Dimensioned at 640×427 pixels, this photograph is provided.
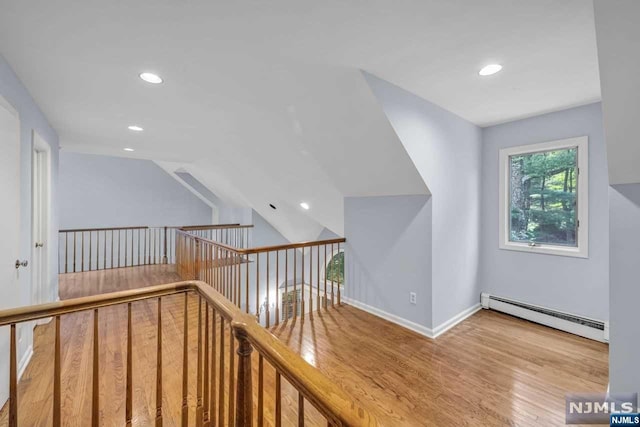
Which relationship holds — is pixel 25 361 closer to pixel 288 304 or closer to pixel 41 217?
pixel 41 217

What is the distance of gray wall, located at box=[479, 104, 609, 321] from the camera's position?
2.69 meters

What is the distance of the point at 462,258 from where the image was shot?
3.25m

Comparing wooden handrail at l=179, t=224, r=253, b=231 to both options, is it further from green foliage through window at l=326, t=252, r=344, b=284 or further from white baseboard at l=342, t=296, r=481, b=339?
white baseboard at l=342, t=296, r=481, b=339

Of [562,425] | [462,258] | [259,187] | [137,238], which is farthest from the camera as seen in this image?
[137,238]

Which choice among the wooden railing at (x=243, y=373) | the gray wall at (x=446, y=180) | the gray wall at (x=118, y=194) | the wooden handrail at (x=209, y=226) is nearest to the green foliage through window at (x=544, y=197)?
the gray wall at (x=446, y=180)

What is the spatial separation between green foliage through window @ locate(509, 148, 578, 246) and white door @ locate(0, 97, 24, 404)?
15.2ft

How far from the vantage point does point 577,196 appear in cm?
286

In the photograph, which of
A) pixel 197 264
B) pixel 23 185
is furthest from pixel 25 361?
pixel 197 264

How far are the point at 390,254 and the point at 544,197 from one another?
1852 mm

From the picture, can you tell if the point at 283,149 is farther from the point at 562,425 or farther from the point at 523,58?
the point at 562,425

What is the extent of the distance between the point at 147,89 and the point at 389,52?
81.5 inches

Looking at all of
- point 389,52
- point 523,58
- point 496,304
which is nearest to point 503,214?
point 496,304

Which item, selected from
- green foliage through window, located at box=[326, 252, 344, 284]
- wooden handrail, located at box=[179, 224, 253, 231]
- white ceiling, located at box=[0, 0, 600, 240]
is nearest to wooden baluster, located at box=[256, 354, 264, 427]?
white ceiling, located at box=[0, 0, 600, 240]

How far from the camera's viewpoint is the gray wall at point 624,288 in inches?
66.7
